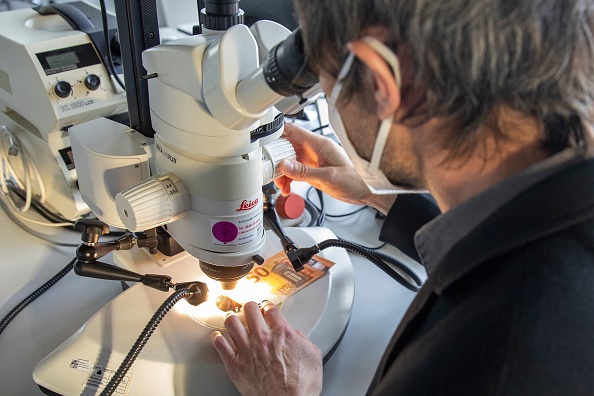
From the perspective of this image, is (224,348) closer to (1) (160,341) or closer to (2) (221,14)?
(1) (160,341)

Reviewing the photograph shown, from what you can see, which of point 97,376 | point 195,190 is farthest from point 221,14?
point 97,376

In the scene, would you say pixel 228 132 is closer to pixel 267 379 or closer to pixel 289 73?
pixel 289 73

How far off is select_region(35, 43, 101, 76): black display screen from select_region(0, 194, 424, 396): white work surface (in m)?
0.35

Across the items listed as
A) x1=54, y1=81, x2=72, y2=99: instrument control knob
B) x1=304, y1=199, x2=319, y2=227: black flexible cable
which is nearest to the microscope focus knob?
x1=54, y1=81, x2=72, y2=99: instrument control knob

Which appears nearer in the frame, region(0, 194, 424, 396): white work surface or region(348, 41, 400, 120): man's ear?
region(348, 41, 400, 120): man's ear

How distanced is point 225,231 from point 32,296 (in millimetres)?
461

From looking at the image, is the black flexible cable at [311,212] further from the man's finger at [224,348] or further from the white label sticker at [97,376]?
the white label sticker at [97,376]

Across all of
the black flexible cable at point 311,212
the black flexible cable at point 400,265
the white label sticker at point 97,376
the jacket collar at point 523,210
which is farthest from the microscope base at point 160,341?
the jacket collar at point 523,210

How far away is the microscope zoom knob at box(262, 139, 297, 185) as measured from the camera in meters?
0.89

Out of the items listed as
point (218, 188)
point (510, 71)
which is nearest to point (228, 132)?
point (218, 188)

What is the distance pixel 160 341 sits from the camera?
854 mm

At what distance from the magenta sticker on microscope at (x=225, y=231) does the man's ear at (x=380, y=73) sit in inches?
12.0

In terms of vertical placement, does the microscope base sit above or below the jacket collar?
below

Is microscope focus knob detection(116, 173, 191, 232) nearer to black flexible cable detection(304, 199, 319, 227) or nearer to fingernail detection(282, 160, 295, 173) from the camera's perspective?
fingernail detection(282, 160, 295, 173)
